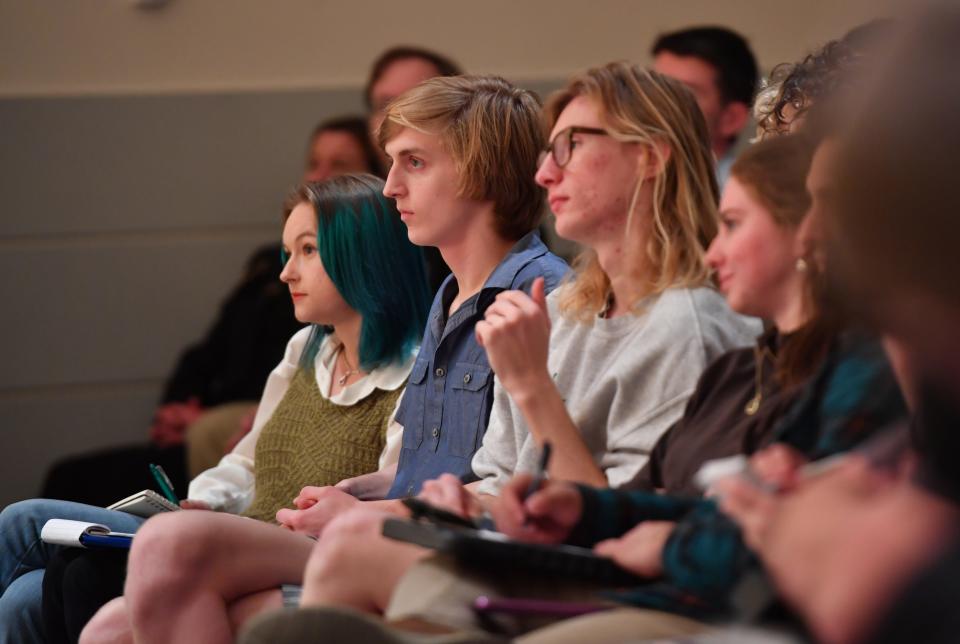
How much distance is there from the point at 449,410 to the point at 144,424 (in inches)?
88.8

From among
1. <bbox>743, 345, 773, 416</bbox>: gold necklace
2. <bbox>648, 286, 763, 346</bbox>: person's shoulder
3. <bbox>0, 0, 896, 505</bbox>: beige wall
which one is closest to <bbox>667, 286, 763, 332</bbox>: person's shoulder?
<bbox>648, 286, 763, 346</bbox>: person's shoulder

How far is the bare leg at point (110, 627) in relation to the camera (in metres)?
1.95

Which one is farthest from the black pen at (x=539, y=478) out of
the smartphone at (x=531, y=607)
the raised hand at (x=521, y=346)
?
the raised hand at (x=521, y=346)

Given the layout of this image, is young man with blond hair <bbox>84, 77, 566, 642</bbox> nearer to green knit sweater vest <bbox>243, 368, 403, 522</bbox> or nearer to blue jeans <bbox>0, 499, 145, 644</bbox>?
green knit sweater vest <bbox>243, 368, 403, 522</bbox>

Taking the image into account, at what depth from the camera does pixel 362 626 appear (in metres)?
1.31

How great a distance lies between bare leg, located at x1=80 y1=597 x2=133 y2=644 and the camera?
1.95 meters

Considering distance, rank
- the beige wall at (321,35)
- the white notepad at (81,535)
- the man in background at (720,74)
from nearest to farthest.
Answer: the white notepad at (81,535) → the man in background at (720,74) → the beige wall at (321,35)

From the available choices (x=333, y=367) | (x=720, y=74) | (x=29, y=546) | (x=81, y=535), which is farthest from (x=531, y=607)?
(x=720, y=74)

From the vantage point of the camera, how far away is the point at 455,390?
2.14 m

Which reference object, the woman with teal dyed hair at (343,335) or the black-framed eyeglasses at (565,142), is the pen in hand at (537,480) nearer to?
the black-framed eyeglasses at (565,142)

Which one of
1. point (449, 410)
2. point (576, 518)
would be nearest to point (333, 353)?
point (449, 410)

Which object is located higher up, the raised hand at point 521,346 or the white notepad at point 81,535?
the raised hand at point 521,346

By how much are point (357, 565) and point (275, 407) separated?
3.38 feet

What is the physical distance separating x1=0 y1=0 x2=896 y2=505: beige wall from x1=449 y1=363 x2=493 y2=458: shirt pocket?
222 cm
